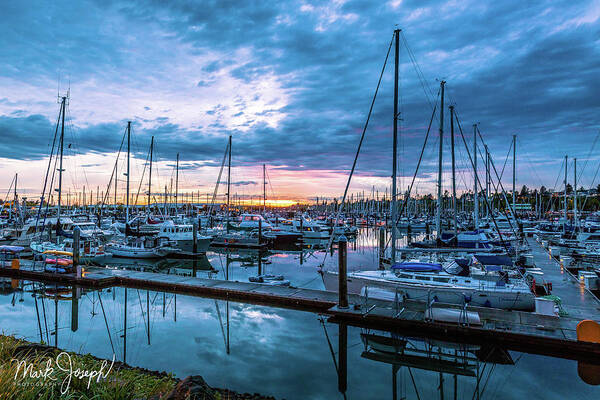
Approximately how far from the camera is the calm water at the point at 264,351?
1118 centimetres

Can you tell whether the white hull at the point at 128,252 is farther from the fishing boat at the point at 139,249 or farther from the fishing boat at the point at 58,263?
the fishing boat at the point at 58,263

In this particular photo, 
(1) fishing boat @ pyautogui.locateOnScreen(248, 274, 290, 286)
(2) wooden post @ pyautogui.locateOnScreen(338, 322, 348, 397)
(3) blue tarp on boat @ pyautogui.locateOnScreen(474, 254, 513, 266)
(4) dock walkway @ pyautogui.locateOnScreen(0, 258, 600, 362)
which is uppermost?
(3) blue tarp on boat @ pyautogui.locateOnScreen(474, 254, 513, 266)

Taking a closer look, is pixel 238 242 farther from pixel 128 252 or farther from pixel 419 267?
pixel 419 267

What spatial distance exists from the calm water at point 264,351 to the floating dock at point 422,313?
0.43 meters

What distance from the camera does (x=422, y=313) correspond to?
51.3 feet

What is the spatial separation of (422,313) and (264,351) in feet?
22.6

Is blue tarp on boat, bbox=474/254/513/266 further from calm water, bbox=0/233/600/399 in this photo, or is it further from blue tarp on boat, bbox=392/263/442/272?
calm water, bbox=0/233/600/399

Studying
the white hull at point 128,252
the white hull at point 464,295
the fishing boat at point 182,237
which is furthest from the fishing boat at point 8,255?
the white hull at point 464,295

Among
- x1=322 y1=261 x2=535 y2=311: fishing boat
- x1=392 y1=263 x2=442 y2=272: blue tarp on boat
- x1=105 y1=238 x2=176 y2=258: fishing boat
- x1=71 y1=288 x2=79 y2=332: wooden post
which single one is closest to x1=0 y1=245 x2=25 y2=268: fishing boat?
x1=105 y1=238 x2=176 y2=258: fishing boat

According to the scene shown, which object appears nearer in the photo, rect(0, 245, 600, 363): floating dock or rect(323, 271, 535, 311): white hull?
rect(0, 245, 600, 363): floating dock

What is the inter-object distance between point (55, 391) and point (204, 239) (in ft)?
137

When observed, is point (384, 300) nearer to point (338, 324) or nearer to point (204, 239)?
point (338, 324)

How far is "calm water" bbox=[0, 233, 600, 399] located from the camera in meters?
11.2

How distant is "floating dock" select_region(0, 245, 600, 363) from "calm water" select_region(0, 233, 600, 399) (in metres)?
0.43
